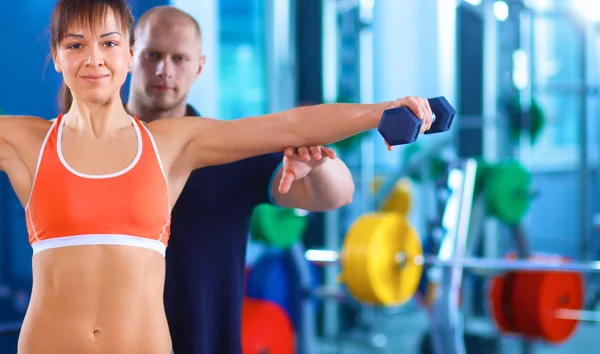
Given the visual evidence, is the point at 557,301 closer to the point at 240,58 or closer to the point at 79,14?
the point at 240,58

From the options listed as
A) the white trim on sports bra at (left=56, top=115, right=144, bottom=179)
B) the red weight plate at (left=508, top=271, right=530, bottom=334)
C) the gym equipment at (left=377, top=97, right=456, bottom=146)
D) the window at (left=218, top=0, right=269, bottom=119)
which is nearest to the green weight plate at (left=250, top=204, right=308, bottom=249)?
the red weight plate at (left=508, top=271, right=530, bottom=334)

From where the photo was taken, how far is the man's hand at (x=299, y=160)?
1.34 meters

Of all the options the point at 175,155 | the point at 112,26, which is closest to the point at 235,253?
the point at 175,155

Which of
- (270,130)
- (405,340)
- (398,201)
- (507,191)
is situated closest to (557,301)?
(507,191)

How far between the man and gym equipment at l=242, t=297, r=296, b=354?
1304mm

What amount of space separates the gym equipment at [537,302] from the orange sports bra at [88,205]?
282 cm

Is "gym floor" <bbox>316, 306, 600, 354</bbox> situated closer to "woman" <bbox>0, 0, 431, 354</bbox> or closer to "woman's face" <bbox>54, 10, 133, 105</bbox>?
"woman" <bbox>0, 0, 431, 354</bbox>

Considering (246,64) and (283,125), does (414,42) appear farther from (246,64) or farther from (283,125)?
(283,125)

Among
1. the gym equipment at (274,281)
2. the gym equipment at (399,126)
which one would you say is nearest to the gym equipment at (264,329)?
the gym equipment at (274,281)

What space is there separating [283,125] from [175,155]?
21 cm

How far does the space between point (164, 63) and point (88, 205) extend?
0.64 meters

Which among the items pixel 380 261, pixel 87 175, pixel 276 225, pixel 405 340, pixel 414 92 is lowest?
pixel 405 340

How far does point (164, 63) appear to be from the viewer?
176cm

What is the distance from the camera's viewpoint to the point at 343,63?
5562mm
